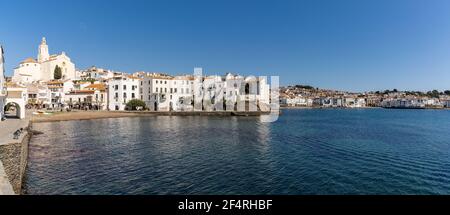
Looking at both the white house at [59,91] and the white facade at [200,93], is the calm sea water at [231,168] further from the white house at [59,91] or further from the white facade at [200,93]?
the white house at [59,91]

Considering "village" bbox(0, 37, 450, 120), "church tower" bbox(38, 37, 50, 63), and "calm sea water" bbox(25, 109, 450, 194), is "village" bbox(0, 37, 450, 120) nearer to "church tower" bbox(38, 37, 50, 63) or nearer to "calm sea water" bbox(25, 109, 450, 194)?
"church tower" bbox(38, 37, 50, 63)

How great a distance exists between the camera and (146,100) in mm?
82375

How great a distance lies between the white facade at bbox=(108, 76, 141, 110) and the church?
159ft

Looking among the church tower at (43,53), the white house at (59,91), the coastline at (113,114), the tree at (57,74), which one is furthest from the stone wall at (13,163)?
the church tower at (43,53)

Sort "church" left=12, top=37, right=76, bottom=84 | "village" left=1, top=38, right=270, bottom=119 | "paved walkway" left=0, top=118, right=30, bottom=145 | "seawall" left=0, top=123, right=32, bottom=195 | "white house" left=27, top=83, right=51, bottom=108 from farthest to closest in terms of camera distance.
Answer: "church" left=12, top=37, right=76, bottom=84 < "white house" left=27, top=83, right=51, bottom=108 < "village" left=1, top=38, right=270, bottom=119 < "paved walkway" left=0, top=118, right=30, bottom=145 < "seawall" left=0, top=123, right=32, bottom=195

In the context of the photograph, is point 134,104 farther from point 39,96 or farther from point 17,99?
point 17,99

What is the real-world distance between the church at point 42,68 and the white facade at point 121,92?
48.5 meters

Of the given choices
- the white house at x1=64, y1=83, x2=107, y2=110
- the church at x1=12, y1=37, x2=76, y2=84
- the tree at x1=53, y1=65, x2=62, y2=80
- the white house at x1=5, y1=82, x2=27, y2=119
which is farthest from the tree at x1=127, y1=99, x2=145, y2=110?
the church at x1=12, y1=37, x2=76, y2=84

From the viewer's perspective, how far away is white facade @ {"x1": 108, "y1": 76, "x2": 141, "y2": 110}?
7994 centimetres

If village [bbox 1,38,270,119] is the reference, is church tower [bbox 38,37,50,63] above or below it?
above

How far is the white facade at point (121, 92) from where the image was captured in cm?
7994

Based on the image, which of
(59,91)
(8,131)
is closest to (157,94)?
(59,91)

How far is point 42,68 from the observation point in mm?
118562
